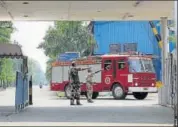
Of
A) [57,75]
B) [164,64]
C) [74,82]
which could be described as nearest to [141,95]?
[57,75]

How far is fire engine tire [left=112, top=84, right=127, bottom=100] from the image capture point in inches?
1176

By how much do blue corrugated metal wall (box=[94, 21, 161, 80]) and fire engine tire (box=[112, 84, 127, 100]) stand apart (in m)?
18.9

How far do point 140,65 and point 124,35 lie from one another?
2020 cm

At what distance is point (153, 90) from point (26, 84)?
1063 cm

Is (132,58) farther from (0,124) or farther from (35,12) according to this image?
(0,124)

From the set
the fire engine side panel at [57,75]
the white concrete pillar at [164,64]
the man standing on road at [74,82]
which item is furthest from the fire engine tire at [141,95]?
the man standing on road at [74,82]

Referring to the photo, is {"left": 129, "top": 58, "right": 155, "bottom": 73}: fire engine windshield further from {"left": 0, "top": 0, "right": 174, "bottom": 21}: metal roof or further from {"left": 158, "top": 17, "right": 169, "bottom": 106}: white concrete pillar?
{"left": 0, "top": 0, "right": 174, "bottom": 21}: metal roof

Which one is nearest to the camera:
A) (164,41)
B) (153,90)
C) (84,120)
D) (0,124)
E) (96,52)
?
(0,124)

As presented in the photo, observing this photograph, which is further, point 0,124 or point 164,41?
point 164,41

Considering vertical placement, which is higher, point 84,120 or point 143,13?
point 143,13

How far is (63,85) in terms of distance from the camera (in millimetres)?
33531

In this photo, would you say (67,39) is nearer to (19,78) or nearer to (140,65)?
(140,65)

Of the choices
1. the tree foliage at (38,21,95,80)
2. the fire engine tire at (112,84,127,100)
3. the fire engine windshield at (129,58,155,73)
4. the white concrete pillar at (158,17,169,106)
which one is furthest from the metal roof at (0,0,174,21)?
the tree foliage at (38,21,95,80)

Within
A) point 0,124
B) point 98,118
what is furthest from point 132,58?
point 0,124
